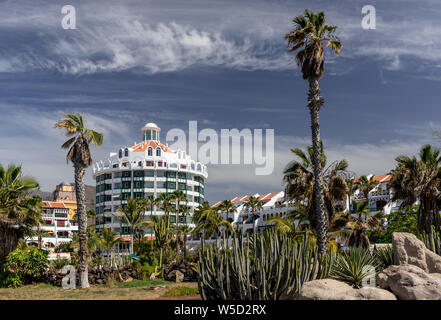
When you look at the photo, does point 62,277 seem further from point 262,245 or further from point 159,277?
point 262,245

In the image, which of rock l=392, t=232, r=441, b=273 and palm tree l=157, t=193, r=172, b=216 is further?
palm tree l=157, t=193, r=172, b=216

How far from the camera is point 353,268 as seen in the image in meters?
15.0

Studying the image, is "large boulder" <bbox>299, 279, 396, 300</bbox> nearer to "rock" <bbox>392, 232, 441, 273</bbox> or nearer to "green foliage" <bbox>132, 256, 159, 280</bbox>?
"rock" <bbox>392, 232, 441, 273</bbox>

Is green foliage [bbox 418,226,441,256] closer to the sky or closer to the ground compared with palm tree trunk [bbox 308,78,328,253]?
closer to the ground

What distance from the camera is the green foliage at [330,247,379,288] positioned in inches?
590

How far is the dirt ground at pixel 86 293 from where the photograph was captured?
23750mm

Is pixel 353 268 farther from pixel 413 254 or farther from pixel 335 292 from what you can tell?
pixel 335 292

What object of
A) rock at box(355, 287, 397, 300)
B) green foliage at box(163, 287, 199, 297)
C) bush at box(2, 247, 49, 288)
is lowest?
green foliage at box(163, 287, 199, 297)

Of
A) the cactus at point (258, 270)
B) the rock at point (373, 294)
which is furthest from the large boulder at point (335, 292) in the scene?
the cactus at point (258, 270)

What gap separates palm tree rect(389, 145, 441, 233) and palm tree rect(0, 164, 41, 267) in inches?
937

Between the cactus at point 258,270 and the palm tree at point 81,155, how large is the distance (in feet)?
56.8

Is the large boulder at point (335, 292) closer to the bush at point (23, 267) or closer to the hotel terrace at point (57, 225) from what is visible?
the bush at point (23, 267)

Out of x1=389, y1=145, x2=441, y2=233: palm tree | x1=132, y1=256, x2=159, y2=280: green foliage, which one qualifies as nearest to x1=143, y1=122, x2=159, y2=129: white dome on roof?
x1=132, y1=256, x2=159, y2=280: green foliage
